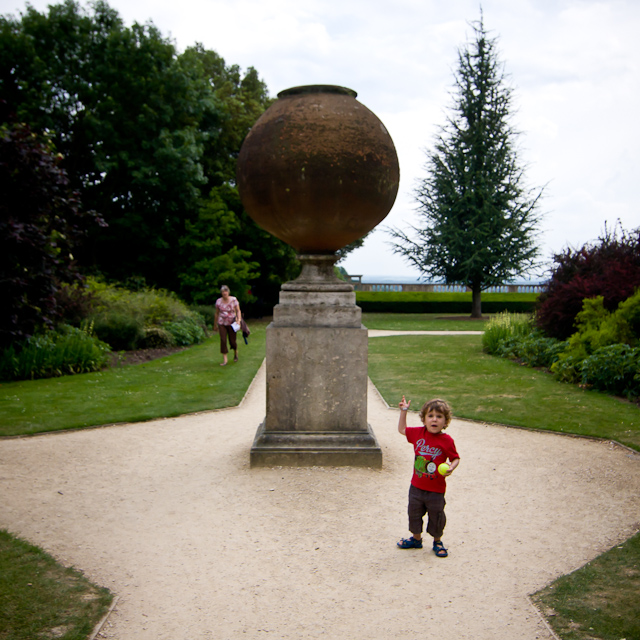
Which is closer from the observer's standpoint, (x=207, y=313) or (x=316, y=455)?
(x=316, y=455)

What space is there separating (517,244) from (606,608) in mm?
27104

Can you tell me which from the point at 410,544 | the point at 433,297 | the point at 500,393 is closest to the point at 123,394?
the point at 500,393

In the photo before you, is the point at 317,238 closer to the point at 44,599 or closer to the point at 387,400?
the point at 44,599

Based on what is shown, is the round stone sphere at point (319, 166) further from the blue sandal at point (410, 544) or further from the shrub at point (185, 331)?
the shrub at point (185, 331)

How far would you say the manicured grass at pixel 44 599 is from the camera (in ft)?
9.31

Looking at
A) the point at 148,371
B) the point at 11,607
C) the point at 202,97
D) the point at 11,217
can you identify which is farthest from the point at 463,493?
the point at 202,97

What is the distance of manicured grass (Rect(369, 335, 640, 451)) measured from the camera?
7.17m

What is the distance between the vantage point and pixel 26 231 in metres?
10.0

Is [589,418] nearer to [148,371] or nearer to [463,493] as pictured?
[463,493]

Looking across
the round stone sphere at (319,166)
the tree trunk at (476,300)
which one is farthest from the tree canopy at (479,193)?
the round stone sphere at (319,166)

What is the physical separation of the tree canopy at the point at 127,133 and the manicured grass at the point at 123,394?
990cm

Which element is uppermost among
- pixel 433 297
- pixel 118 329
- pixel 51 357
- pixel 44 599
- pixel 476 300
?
pixel 433 297

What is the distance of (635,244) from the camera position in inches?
488

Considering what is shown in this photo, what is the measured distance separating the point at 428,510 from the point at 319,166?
9.86 feet
